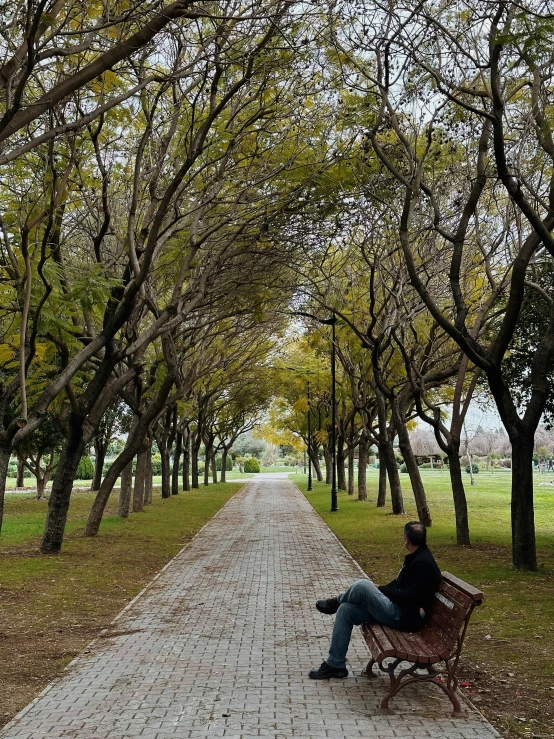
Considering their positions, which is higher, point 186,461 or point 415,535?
point 186,461

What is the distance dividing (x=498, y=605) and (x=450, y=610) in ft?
14.3

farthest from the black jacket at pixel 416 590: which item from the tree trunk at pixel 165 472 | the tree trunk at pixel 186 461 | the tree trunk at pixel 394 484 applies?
the tree trunk at pixel 186 461

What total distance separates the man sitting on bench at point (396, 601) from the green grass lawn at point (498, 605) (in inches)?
30.9

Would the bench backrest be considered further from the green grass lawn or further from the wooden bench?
the green grass lawn

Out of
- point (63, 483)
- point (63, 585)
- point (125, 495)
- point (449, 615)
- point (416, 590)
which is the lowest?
point (63, 585)

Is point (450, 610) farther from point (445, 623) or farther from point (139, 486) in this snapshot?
point (139, 486)

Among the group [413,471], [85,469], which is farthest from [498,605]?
[85,469]

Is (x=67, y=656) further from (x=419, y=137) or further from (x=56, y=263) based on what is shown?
(x=419, y=137)

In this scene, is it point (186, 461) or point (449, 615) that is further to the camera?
point (186, 461)

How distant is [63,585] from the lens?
1109 centimetres

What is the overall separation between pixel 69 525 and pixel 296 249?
393 inches

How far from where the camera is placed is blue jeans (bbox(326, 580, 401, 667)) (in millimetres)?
6262

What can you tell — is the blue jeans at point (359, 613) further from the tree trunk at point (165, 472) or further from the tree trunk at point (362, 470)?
the tree trunk at point (165, 472)

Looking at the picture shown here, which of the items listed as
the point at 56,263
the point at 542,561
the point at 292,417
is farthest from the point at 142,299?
the point at 292,417
